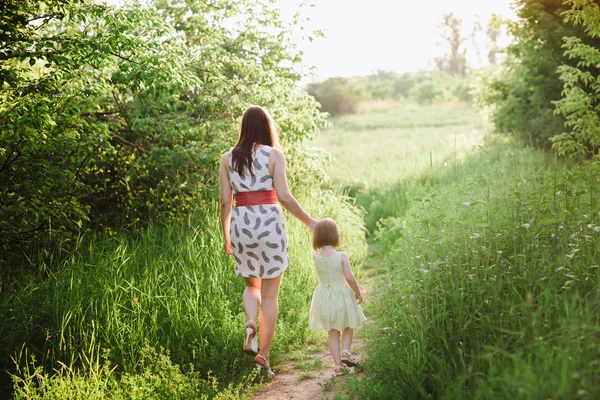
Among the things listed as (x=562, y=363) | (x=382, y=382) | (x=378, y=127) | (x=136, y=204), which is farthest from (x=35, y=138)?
(x=378, y=127)

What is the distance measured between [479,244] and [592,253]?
2.70 ft

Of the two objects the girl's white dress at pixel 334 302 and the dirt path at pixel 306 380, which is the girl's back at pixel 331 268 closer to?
the girl's white dress at pixel 334 302

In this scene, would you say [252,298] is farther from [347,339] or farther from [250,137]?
[250,137]

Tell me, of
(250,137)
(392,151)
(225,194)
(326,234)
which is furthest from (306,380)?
(392,151)

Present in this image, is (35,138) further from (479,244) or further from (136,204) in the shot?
(479,244)

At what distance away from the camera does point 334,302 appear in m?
4.59

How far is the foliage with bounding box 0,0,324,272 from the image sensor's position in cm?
523

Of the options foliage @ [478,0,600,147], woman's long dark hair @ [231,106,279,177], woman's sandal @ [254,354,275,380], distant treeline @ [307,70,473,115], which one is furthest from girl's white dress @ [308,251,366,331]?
distant treeline @ [307,70,473,115]

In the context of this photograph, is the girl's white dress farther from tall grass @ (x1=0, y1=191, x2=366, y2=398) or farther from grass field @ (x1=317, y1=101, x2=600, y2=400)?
tall grass @ (x1=0, y1=191, x2=366, y2=398)

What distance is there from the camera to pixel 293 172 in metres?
8.10

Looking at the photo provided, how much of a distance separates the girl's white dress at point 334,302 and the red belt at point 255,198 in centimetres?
65

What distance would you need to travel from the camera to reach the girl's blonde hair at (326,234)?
4.58 metres

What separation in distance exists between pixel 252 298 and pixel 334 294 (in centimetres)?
67

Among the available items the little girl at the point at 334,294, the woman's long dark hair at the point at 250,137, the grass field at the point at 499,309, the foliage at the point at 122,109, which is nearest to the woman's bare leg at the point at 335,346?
the little girl at the point at 334,294
